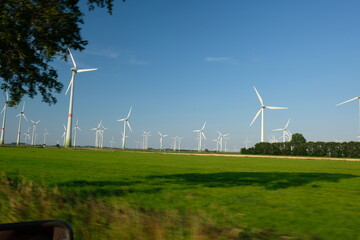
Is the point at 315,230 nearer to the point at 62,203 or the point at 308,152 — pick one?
the point at 62,203

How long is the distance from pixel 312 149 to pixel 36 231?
84393 millimetres

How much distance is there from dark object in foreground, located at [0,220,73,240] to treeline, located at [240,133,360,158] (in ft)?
264

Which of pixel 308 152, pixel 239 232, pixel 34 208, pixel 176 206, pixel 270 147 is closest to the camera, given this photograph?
pixel 239 232

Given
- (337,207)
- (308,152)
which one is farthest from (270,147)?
(337,207)

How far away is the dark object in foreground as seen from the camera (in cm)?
164

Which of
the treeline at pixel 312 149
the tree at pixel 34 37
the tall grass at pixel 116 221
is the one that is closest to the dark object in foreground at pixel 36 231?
the tall grass at pixel 116 221

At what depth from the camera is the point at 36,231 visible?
1.68 metres

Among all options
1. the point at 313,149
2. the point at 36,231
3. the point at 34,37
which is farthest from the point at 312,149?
the point at 36,231

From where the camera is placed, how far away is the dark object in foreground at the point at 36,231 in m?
1.64

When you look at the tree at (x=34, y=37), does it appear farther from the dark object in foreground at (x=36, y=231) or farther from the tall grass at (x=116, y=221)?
the dark object in foreground at (x=36, y=231)

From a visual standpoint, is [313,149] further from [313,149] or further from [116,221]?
[116,221]

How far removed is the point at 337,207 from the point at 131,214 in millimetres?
6976

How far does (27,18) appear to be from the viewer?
999 cm

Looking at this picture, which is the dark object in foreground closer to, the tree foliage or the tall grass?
the tall grass
